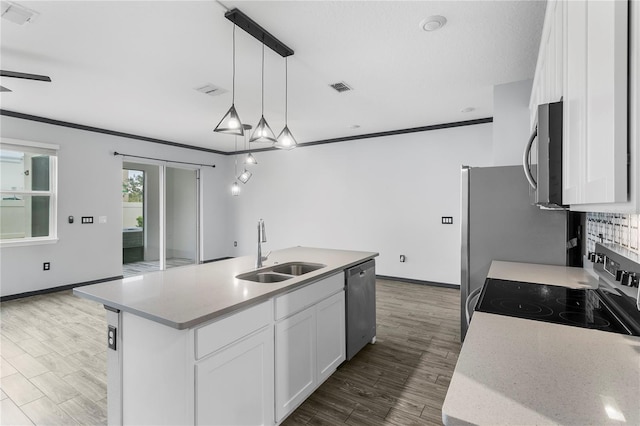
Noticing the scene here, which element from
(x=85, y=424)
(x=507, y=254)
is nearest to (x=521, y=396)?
(x=507, y=254)

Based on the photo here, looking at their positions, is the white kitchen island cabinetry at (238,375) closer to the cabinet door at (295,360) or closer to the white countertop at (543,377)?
the cabinet door at (295,360)

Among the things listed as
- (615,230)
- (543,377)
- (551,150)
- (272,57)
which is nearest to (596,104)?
(551,150)

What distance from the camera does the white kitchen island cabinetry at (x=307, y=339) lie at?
6.32 feet

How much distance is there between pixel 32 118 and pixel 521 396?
6.22m

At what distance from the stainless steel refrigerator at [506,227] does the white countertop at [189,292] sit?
1182 mm

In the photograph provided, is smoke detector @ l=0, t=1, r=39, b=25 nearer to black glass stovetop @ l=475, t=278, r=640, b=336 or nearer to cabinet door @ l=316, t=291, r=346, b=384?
cabinet door @ l=316, t=291, r=346, b=384

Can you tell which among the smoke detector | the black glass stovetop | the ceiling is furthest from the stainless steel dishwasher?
the smoke detector

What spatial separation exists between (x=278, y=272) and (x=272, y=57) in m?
1.87

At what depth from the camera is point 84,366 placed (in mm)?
2711

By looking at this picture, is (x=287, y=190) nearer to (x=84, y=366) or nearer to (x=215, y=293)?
(x=84, y=366)

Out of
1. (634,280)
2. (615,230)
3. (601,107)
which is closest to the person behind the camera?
(601,107)

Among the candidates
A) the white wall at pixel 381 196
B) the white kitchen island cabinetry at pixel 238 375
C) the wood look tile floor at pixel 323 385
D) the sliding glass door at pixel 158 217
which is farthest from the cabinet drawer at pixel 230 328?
the sliding glass door at pixel 158 217

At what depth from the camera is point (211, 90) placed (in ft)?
11.9

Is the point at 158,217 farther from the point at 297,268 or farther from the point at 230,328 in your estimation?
the point at 230,328
